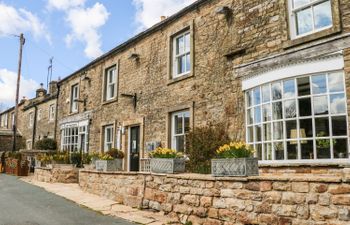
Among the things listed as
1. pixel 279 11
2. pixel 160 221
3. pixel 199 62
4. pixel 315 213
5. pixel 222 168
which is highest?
pixel 279 11

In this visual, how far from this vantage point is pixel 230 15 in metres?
10.0

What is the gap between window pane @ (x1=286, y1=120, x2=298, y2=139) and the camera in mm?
7574

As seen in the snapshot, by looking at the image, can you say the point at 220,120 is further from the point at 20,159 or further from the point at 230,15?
the point at 20,159

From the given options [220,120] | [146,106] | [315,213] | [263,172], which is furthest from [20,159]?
[315,213]

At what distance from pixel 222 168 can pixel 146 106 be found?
7.44m

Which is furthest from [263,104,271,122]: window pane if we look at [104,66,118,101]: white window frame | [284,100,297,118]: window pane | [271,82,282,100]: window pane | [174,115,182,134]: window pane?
[104,66,118,101]: white window frame

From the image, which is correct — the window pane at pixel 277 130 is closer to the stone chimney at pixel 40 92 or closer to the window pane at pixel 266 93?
the window pane at pixel 266 93

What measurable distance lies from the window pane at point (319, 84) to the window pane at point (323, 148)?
108 centimetres

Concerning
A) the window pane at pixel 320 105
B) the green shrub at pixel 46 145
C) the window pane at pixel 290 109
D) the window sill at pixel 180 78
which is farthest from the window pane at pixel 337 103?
the green shrub at pixel 46 145

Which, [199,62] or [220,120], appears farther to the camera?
[199,62]

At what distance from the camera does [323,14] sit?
7.72 meters

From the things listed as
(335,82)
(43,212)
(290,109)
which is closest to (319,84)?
(335,82)

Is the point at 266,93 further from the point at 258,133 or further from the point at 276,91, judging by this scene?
the point at 258,133

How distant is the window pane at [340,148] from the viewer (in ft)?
22.6
